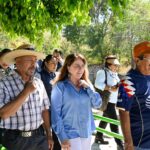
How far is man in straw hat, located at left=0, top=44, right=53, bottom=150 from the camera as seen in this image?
14.3 ft

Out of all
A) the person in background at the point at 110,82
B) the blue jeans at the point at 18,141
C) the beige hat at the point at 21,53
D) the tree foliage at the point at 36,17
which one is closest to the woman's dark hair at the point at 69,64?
the beige hat at the point at 21,53

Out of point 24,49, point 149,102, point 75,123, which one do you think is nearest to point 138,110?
point 149,102

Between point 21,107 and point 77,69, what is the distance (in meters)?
0.96

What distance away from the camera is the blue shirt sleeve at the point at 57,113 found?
5.04 metres

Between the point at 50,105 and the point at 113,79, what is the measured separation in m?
3.84

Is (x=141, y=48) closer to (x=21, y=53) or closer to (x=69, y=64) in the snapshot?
(x=69, y=64)

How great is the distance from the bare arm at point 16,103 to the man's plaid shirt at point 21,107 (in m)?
0.10

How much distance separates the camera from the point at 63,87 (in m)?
5.19

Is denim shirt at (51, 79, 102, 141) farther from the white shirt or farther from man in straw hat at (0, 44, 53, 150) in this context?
the white shirt

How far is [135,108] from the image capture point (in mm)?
4383

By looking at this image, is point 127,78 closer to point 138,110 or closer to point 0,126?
point 138,110

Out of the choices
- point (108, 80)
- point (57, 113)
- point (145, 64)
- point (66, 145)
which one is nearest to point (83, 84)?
point (57, 113)

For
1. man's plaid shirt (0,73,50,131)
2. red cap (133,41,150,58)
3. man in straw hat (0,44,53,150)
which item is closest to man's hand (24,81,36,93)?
man in straw hat (0,44,53,150)

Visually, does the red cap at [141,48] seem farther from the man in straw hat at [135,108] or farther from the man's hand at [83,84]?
the man's hand at [83,84]
